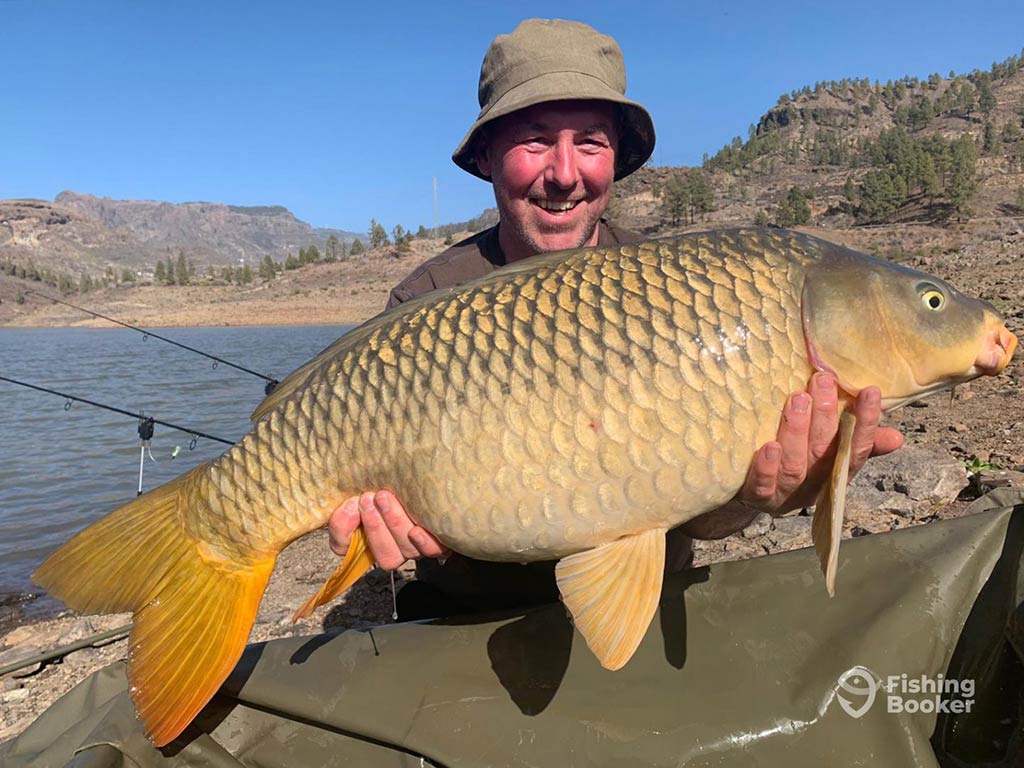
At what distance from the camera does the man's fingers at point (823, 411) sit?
116cm

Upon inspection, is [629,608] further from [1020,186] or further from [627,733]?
[1020,186]

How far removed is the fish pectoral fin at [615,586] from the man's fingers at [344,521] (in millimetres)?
395

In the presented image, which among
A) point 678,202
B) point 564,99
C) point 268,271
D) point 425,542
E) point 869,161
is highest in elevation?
point 869,161

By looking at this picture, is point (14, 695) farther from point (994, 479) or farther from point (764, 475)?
point (994, 479)

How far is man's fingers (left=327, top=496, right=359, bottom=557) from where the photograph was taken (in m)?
1.32

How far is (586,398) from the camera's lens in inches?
45.3

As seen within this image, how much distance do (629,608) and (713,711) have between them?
24cm

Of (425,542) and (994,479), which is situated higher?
(425,542)

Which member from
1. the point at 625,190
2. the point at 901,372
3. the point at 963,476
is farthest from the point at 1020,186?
the point at 901,372

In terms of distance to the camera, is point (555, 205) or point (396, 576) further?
point (396, 576)

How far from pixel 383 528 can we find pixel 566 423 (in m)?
0.43

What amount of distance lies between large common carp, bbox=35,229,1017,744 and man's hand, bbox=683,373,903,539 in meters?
0.03

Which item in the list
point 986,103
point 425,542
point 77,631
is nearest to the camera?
point 425,542

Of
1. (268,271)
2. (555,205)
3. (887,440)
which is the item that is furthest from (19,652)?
(268,271)
